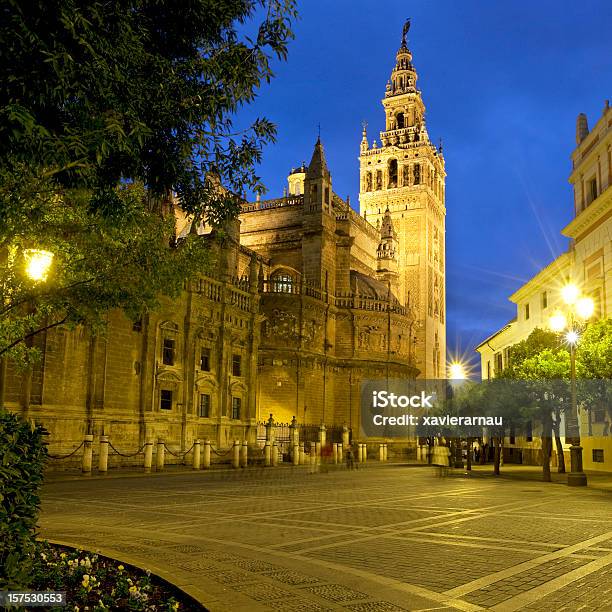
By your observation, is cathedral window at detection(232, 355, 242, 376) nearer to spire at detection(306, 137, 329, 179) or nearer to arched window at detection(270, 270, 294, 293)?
arched window at detection(270, 270, 294, 293)

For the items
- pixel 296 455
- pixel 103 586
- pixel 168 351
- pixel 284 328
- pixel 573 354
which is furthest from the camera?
pixel 284 328

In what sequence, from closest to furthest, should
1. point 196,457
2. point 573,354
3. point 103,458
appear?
point 573,354 → point 103,458 → point 196,457

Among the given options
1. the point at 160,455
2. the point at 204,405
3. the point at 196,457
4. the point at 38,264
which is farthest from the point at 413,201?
the point at 38,264

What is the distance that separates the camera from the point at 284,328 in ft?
158

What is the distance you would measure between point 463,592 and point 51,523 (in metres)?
7.21

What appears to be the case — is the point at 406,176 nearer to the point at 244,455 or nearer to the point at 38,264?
the point at 244,455

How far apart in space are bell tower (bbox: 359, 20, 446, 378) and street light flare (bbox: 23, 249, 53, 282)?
65.0m

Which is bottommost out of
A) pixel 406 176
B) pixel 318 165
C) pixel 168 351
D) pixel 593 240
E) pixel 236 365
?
pixel 236 365

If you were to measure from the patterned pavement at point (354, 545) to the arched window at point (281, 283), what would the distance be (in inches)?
1261

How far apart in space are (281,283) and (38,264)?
36.7m

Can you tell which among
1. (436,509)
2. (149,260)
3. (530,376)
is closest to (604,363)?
(530,376)

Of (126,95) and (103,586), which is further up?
(126,95)

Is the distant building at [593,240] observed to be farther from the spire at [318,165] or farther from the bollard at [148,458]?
the spire at [318,165]

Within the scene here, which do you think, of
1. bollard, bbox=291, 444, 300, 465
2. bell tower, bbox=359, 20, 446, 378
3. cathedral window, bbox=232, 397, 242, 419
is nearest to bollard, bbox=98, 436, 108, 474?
cathedral window, bbox=232, 397, 242, 419
